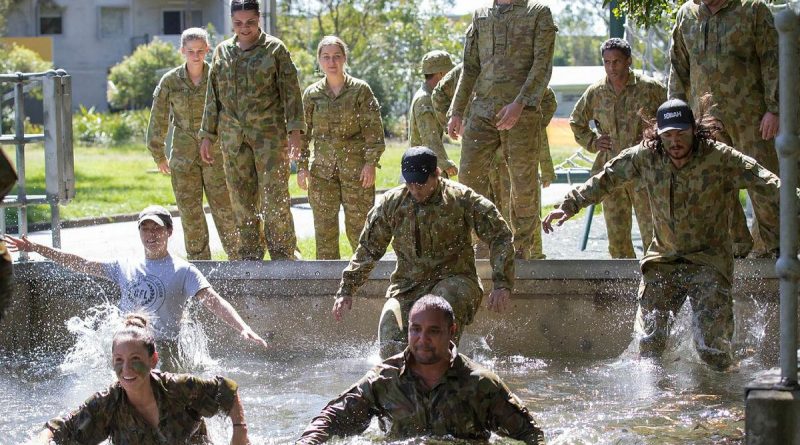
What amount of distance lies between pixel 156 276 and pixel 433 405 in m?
2.61

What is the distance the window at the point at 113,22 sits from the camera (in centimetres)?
6034

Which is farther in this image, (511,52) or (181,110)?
(181,110)

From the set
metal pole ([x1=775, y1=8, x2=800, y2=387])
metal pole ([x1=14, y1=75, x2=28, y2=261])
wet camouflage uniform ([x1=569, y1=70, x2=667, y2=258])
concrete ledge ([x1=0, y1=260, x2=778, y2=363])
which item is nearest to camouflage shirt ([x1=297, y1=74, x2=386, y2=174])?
concrete ledge ([x1=0, y1=260, x2=778, y2=363])

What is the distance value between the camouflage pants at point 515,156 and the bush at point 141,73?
119ft

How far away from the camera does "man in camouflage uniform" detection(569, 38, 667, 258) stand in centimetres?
1118

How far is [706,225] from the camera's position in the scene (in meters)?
8.91

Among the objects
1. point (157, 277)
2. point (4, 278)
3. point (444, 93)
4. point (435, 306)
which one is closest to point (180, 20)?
point (444, 93)

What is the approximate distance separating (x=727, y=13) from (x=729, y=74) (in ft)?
1.46

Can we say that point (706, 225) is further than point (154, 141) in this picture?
No

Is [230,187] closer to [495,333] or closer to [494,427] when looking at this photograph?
[495,333]

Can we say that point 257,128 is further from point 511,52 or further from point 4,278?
point 4,278

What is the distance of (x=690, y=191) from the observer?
8.83m

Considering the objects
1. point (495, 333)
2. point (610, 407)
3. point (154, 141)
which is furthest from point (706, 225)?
point (154, 141)

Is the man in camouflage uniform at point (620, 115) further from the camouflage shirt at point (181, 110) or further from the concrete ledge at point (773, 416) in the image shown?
the concrete ledge at point (773, 416)
